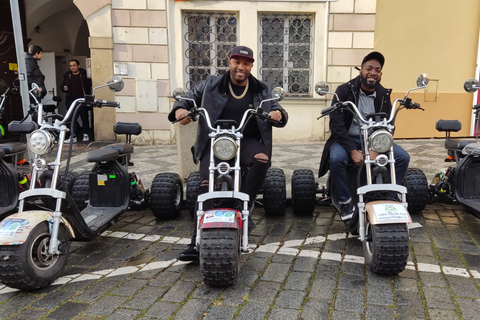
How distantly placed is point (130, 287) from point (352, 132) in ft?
8.30

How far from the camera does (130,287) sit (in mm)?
2979

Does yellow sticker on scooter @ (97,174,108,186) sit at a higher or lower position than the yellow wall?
lower

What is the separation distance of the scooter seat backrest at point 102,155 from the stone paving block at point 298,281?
206cm

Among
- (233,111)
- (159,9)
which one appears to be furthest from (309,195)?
(159,9)

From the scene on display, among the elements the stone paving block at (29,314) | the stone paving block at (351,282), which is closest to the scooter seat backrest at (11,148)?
the stone paving block at (29,314)

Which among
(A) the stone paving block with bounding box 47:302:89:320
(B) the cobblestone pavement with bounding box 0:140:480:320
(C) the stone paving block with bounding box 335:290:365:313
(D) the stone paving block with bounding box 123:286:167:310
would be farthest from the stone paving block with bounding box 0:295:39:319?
(C) the stone paving block with bounding box 335:290:365:313

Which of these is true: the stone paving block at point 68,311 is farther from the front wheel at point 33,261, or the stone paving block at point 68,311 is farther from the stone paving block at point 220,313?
the stone paving block at point 220,313

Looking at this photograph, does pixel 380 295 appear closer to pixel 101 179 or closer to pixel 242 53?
pixel 242 53

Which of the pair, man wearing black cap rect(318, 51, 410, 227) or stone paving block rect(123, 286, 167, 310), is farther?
man wearing black cap rect(318, 51, 410, 227)

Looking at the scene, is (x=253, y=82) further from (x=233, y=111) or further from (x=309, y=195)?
(x=309, y=195)

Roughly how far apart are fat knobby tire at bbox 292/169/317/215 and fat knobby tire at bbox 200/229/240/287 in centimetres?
176

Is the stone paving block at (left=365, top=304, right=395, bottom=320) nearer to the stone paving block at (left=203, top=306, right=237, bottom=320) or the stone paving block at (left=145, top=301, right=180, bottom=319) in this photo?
the stone paving block at (left=203, top=306, right=237, bottom=320)

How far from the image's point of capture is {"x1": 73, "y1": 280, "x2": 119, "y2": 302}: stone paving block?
111 inches

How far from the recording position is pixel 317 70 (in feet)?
30.7
